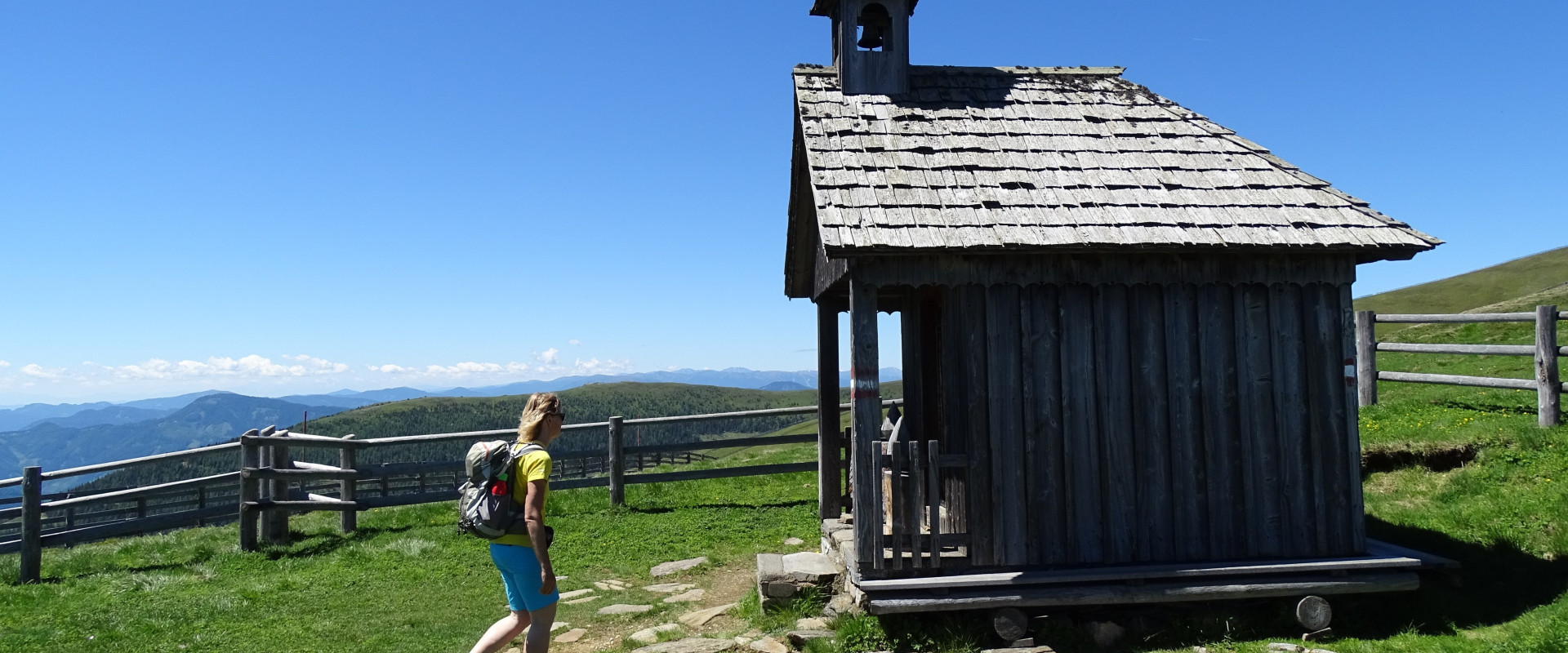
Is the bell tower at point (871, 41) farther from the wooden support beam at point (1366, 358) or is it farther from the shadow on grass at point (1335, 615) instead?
the wooden support beam at point (1366, 358)

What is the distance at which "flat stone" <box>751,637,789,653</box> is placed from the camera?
250 inches

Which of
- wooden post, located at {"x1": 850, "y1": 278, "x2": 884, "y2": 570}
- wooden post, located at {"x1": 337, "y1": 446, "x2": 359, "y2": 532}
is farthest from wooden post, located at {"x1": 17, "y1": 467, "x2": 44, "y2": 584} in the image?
wooden post, located at {"x1": 850, "y1": 278, "x2": 884, "y2": 570}

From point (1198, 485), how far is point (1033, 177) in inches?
109

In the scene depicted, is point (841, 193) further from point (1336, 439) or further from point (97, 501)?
point (97, 501)

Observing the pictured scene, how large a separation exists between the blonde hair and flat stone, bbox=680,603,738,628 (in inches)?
114

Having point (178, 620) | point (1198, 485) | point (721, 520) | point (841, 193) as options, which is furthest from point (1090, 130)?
point (178, 620)

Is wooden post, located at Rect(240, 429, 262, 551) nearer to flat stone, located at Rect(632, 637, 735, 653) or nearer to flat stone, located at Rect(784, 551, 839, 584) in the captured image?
flat stone, located at Rect(632, 637, 735, 653)

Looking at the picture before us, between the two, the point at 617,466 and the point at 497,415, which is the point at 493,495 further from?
the point at 497,415

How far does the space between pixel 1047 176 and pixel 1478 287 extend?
261 feet

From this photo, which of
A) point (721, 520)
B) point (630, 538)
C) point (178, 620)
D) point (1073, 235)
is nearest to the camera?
point (1073, 235)

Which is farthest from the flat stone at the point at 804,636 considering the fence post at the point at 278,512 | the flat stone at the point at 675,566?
the fence post at the point at 278,512

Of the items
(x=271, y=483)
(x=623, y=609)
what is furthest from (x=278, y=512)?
(x=623, y=609)

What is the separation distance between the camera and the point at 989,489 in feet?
22.6

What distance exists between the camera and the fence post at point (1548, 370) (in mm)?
9695
